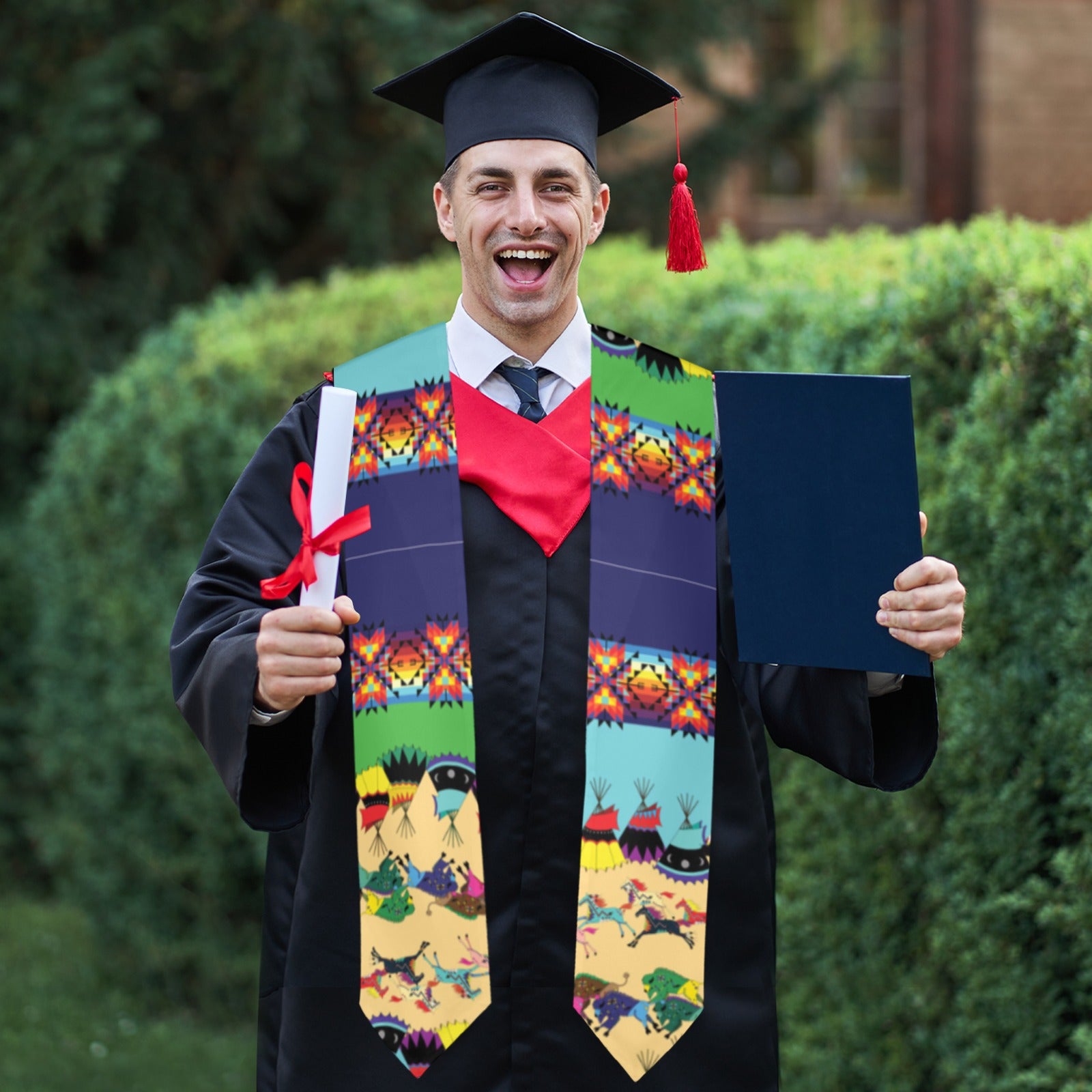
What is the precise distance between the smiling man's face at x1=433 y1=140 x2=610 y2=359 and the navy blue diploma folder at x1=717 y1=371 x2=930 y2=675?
37cm

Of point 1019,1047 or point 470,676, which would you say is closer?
point 470,676

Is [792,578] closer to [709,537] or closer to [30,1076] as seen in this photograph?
[709,537]

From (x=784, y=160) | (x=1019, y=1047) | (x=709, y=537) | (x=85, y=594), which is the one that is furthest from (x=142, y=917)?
(x=784, y=160)

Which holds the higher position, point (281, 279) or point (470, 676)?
point (281, 279)

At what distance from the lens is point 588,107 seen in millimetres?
2498

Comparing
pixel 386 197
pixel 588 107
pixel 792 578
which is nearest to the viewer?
pixel 792 578

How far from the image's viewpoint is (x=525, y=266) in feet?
7.73

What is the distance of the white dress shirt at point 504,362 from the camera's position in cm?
241

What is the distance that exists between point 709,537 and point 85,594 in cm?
428

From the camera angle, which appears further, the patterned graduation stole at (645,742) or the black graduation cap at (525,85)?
the black graduation cap at (525,85)

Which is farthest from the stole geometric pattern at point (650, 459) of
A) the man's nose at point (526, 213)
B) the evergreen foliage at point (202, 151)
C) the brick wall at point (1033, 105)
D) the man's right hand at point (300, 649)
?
the brick wall at point (1033, 105)

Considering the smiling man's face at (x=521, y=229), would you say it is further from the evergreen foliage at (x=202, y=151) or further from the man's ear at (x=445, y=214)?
the evergreen foliage at (x=202, y=151)

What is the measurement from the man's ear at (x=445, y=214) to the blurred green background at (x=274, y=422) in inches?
52.1

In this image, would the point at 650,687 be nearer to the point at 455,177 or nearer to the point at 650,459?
the point at 650,459
